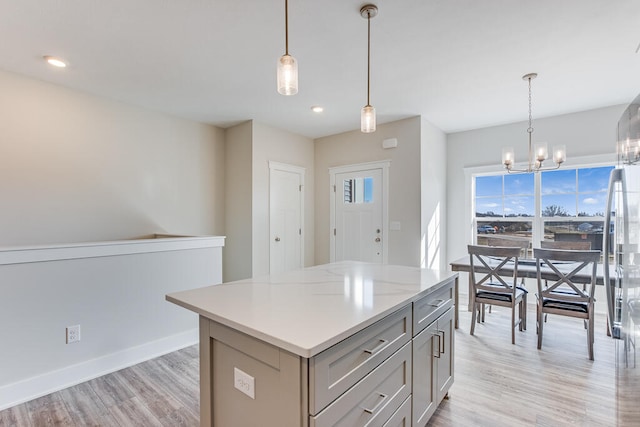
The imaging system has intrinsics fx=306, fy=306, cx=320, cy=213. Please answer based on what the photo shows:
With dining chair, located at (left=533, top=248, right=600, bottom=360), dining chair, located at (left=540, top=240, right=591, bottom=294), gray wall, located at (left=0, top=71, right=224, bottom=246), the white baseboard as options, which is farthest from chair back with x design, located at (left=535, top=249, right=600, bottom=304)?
gray wall, located at (left=0, top=71, right=224, bottom=246)

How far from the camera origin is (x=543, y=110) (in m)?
3.94

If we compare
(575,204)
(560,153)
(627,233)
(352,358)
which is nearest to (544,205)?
(575,204)

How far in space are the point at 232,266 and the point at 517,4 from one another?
4.15 metres

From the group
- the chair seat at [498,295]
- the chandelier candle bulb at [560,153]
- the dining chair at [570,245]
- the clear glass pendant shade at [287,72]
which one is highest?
the clear glass pendant shade at [287,72]

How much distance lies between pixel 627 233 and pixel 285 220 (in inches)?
149

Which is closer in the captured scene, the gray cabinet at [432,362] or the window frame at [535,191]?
the gray cabinet at [432,362]

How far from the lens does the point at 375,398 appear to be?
131cm

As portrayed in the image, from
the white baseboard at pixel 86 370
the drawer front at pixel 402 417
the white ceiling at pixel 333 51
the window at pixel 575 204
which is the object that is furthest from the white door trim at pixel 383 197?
the drawer front at pixel 402 417

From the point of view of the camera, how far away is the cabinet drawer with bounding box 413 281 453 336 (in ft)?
5.34

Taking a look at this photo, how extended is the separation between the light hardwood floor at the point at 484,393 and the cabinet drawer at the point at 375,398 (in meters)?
0.74

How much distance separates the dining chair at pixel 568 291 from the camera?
8.96 ft

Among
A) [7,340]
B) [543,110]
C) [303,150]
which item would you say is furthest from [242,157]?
[543,110]

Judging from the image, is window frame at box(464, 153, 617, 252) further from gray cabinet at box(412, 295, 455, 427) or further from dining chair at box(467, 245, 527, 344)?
gray cabinet at box(412, 295, 455, 427)

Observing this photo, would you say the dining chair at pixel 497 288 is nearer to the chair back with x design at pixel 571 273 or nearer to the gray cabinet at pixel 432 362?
the chair back with x design at pixel 571 273
